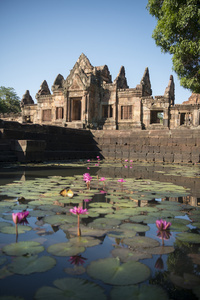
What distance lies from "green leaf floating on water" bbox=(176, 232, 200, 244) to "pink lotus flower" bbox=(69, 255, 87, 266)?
0.76m

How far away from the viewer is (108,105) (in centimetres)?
2316

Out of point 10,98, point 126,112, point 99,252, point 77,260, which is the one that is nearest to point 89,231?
point 99,252

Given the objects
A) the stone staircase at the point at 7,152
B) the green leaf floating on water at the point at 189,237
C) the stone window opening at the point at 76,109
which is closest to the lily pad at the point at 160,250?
the green leaf floating on water at the point at 189,237

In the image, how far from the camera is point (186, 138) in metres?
10.7

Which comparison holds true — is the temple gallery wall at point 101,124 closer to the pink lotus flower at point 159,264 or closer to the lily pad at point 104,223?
the lily pad at point 104,223

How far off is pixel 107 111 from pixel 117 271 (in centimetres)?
2257

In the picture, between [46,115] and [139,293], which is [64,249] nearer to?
[139,293]


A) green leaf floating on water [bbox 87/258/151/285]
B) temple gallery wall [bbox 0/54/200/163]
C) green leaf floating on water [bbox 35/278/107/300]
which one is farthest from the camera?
temple gallery wall [bbox 0/54/200/163]

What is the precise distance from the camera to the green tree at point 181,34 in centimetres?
883

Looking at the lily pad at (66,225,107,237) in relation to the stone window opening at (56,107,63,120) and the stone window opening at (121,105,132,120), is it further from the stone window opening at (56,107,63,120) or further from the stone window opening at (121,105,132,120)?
the stone window opening at (56,107,63,120)

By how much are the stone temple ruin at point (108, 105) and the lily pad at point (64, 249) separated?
19.1m

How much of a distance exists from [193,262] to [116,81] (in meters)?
23.0

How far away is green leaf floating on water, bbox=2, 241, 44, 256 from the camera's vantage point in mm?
1492

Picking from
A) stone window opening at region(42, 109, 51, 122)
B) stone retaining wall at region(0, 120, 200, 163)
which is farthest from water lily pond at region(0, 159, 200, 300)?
stone window opening at region(42, 109, 51, 122)
